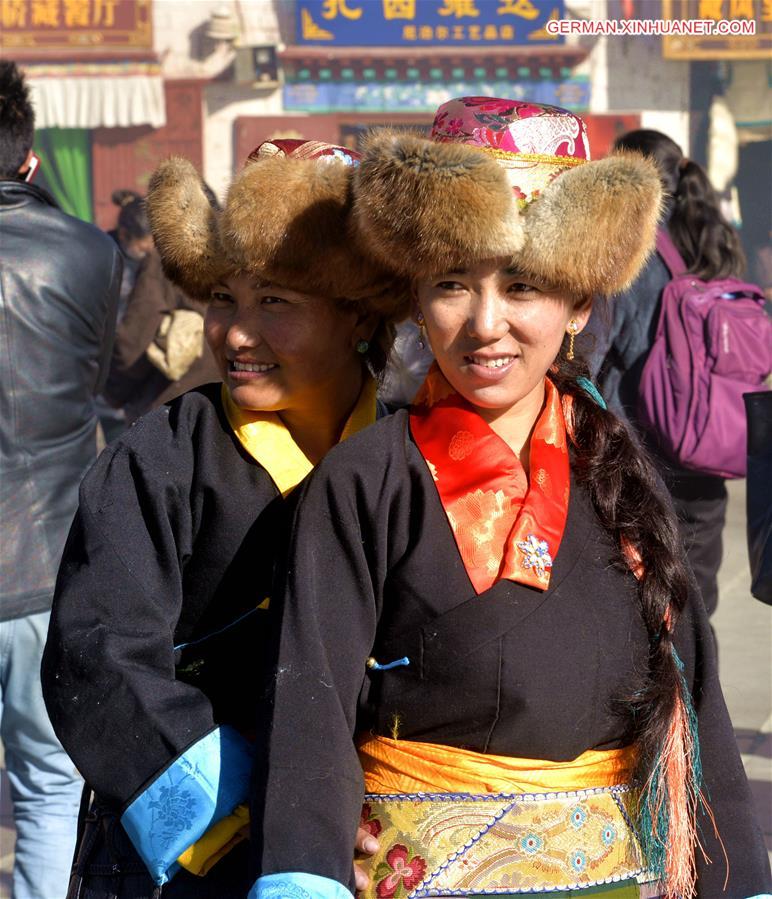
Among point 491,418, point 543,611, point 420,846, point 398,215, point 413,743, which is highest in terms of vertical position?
point 398,215

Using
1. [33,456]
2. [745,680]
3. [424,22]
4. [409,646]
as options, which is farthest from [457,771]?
[424,22]

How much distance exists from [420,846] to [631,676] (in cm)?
38

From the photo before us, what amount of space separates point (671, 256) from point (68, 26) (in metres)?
9.57

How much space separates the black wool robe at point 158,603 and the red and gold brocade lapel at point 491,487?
0.28 meters

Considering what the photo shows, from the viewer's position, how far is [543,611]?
5.70ft

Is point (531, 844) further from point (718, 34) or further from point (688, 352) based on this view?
point (718, 34)

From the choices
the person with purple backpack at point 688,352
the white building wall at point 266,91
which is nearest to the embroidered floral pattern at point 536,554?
the person with purple backpack at point 688,352

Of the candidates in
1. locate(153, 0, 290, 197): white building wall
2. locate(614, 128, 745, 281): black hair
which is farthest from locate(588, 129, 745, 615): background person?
locate(153, 0, 290, 197): white building wall

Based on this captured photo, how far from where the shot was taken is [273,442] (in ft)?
6.53

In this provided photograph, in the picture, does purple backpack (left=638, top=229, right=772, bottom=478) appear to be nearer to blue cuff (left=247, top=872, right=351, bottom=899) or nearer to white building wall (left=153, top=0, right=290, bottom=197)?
blue cuff (left=247, top=872, right=351, bottom=899)

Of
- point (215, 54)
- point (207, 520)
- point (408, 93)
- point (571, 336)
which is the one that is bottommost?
point (207, 520)

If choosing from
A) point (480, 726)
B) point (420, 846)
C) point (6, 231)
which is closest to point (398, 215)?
point (480, 726)

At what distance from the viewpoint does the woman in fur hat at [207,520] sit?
5.84 feet

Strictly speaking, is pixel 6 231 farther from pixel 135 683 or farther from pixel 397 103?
pixel 397 103
